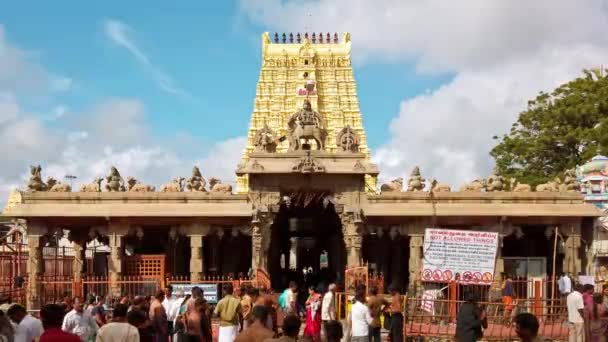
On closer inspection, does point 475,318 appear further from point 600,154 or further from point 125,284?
point 600,154

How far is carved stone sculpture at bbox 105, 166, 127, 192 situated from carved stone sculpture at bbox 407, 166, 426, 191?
30.1 feet

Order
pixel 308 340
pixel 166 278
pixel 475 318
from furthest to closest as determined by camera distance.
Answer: pixel 166 278, pixel 475 318, pixel 308 340

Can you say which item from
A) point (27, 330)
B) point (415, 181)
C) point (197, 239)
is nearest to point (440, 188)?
point (415, 181)

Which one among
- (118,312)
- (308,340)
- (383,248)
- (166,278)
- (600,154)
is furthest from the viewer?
(600,154)

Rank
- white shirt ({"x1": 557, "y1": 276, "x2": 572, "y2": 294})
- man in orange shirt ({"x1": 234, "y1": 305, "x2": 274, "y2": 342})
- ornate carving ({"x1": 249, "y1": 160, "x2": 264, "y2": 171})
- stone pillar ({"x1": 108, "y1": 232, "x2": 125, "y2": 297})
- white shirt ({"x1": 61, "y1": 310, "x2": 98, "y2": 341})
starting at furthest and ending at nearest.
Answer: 1. ornate carving ({"x1": 249, "y1": 160, "x2": 264, "y2": 171})
2. stone pillar ({"x1": 108, "y1": 232, "x2": 125, "y2": 297})
3. white shirt ({"x1": 557, "y1": 276, "x2": 572, "y2": 294})
4. white shirt ({"x1": 61, "y1": 310, "x2": 98, "y2": 341})
5. man in orange shirt ({"x1": 234, "y1": 305, "x2": 274, "y2": 342})

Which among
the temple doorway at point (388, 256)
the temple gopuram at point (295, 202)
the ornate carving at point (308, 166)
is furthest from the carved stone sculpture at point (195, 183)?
the temple doorway at point (388, 256)

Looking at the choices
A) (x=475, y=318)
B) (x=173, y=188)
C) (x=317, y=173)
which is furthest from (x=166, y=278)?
(x=475, y=318)

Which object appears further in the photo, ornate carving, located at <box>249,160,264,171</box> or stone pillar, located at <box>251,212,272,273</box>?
stone pillar, located at <box>251,212,272,273</box>

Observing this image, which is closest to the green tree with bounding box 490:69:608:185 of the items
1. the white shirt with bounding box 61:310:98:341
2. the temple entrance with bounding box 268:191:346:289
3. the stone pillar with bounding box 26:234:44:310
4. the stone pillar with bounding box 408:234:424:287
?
the temple entrance with bounding box 268:191:346:289

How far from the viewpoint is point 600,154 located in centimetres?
4325

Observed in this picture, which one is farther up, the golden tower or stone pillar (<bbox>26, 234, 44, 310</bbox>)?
the golden tower

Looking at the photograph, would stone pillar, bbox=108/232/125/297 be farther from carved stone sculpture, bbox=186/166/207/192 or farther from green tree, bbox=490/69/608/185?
green tree, bbox=490/69/608/185

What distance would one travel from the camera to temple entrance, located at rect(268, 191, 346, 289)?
28.4m

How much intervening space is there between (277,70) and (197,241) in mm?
39271
